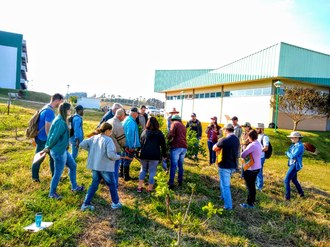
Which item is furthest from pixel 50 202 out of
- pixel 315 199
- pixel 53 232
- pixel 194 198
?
pixel 315 199

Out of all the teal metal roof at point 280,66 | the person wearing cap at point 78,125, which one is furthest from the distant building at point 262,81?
the person wearing cap at point 78,125

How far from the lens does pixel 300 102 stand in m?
17.5

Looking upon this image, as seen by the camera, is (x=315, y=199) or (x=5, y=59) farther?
(x=5, y=59)

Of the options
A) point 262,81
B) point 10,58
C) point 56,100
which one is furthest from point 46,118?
point 10,58

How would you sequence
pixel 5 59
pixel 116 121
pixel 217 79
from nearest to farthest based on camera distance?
pixel 116 121 < pixel 217 79 < pixel 5 59

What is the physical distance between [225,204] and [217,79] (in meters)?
20.6

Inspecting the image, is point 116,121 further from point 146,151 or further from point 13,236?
point 13,236

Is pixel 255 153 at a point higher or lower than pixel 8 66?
lower

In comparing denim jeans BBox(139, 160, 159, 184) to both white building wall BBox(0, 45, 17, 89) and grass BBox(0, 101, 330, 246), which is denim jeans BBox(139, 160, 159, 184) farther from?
white building wall BBox(0, 45, 17, 89)

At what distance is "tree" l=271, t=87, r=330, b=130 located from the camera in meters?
17.5

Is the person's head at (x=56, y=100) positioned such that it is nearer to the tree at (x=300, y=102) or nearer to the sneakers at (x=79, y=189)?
the sneakers at (x=79, y=189)

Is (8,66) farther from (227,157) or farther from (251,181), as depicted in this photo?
(251,181)

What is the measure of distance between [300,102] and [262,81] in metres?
3.62

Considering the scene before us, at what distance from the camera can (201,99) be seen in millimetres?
28844
